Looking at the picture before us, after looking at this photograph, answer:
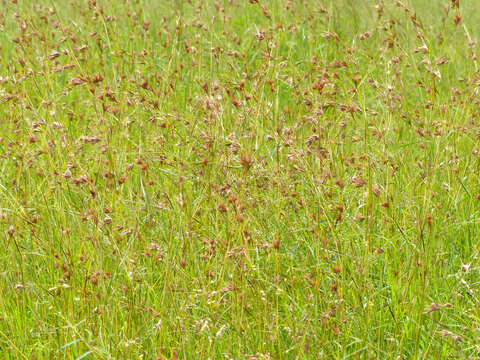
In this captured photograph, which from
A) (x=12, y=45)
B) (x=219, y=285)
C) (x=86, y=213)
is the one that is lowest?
(x=12, y=45)

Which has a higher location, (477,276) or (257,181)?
(257,181)

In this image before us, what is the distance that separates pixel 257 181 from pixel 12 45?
11.5ft

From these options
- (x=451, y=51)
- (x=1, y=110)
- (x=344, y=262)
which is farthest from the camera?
(x=451, y=51)

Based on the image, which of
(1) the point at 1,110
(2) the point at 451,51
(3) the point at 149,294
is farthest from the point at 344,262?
(2) the point at 451,51

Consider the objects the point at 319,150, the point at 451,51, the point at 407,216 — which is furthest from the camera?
the point at 451,51

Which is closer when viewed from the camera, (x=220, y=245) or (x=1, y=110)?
(x=220, y=245)

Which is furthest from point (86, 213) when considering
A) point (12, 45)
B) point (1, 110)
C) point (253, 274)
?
point (12, 45)

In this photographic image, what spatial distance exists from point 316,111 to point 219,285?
2.17 feet

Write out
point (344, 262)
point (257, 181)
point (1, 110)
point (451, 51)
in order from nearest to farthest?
point (344, 262) < point (257, 181) < point (1, 110) < point (451, 51)

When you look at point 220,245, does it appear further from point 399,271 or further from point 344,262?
point 399,271

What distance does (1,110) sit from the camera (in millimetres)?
3771

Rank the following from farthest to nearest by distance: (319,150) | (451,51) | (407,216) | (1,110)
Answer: (451,51), (1,110), (407,216), (319,150)

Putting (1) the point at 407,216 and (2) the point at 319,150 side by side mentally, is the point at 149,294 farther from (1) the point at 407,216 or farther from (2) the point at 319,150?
(1) the point at 407,216

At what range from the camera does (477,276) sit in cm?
230
